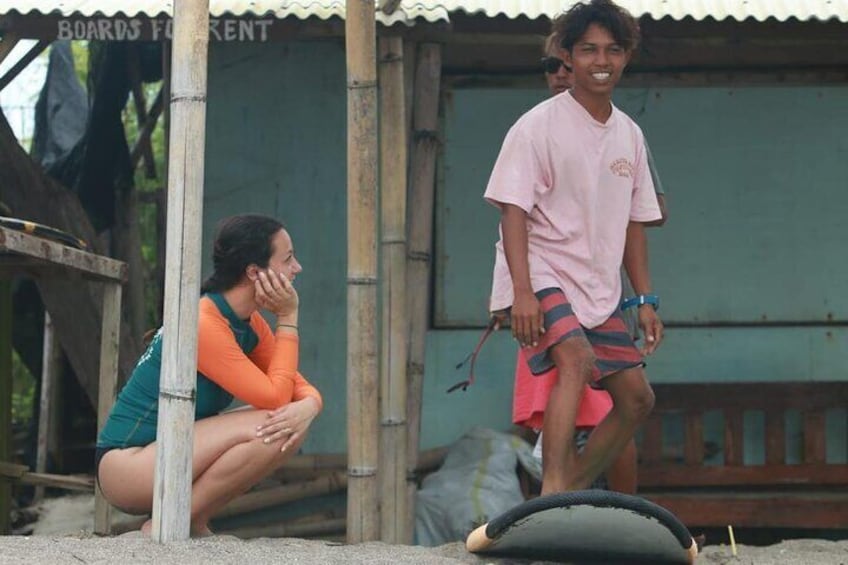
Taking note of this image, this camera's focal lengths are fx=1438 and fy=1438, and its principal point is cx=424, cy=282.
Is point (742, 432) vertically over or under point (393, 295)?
under

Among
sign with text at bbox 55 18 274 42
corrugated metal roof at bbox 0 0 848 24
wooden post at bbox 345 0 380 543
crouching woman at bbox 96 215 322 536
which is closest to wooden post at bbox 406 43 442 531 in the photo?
corrugated metal roof at bbox 0 0 848 24

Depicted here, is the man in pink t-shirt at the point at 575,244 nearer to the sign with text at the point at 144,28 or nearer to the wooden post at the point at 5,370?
the sign with text at the point at 144,28

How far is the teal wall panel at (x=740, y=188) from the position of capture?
7477 mm

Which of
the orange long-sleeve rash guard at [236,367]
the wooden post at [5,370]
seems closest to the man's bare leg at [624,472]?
the orange long-sleeve rash guard at [236,367]

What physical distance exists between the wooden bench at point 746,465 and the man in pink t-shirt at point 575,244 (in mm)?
A: 2414

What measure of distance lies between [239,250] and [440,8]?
70.1 inches

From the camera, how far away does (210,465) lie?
15.2 ft

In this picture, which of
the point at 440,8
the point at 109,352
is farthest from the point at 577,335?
the point at 109,352

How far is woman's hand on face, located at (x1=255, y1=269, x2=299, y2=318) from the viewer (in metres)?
4.73

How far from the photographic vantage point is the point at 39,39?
20.8 ft

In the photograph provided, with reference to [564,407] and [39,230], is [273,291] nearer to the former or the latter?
[564,407]

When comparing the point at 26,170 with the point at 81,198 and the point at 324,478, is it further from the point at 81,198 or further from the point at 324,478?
the point at 324,478

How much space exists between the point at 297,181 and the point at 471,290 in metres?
1.07

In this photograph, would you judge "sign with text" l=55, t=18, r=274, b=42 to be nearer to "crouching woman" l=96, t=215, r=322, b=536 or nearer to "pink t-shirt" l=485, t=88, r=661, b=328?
"crouching woman" l=96, t=215, r=322, b=536
